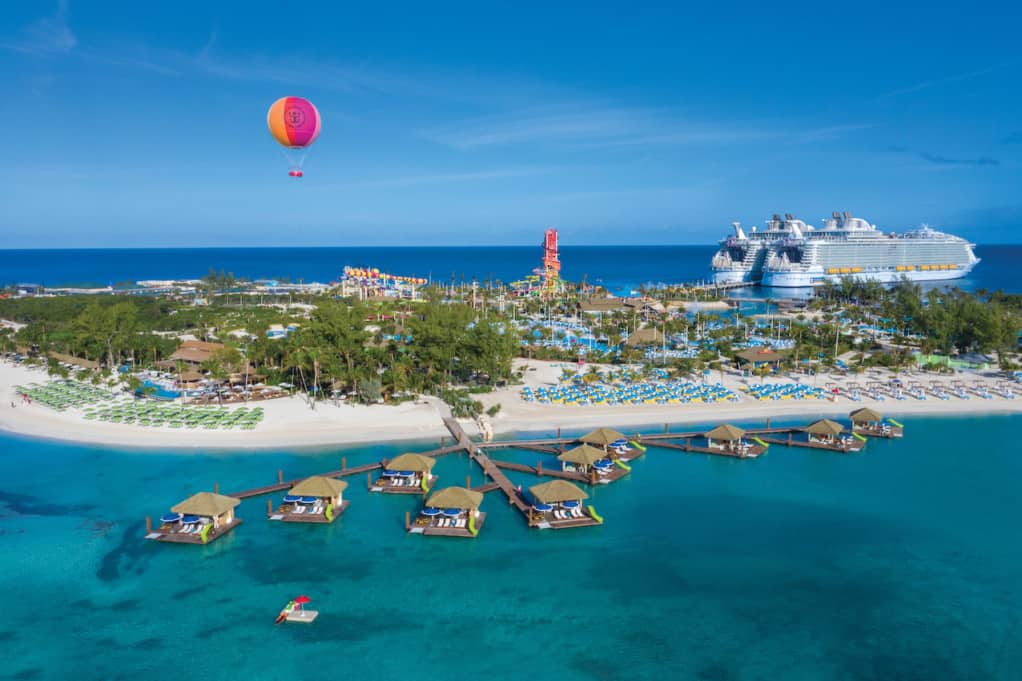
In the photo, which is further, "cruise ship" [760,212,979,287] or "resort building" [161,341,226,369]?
"cruise ship" [760,212,979,287]

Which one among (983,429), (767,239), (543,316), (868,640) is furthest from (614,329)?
(767,239)

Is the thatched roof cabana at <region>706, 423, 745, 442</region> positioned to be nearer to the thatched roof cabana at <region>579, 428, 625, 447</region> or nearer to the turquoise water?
the turquoise water

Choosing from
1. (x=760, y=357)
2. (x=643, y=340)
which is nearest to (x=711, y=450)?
(x=760, y=357)

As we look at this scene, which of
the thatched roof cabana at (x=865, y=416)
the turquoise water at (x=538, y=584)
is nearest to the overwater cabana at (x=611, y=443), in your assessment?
the turquoise water at (x=538, y=584)

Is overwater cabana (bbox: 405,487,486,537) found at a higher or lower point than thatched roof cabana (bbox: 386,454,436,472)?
lower

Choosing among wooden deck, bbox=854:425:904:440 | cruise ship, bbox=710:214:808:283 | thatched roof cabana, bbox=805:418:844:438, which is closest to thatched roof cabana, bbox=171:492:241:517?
thatched roof cabana, bbox=805:418:844:438

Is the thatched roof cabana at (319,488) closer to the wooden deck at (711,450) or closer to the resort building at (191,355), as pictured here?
the wooden deck at (711,450)

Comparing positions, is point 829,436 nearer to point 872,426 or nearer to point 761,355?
point 872,426
